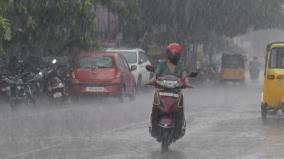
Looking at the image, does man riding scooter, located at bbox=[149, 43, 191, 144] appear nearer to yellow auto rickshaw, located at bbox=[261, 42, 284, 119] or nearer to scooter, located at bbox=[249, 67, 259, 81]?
yellow auto rickshaw, located at bbox=[261, 42, 284, 119]

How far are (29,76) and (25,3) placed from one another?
2.00 metres

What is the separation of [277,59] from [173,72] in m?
6.76

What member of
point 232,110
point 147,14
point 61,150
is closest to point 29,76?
point 232,110

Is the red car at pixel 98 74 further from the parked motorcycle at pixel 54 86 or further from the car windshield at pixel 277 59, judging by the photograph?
the car windshield at pixel 277 59

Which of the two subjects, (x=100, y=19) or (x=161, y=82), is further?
(x=100, y=19)

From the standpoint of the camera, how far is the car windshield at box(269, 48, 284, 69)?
63.0ft

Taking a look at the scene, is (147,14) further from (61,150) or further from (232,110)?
(61,150)

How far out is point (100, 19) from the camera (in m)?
51.9

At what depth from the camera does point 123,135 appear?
1527 cm

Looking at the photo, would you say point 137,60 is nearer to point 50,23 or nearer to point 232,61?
point 50,23

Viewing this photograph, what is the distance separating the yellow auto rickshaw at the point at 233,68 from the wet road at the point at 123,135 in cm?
3110

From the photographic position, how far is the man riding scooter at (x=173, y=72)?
12.9 meters

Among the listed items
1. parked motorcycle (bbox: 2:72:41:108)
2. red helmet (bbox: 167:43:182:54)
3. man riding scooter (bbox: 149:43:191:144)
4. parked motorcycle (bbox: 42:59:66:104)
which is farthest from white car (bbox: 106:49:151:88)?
red helmet (bbox: 167:43:182:54)

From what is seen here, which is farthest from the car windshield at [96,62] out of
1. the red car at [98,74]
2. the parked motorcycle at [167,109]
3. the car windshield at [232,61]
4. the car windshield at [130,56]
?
the car windshield at [232,61]
